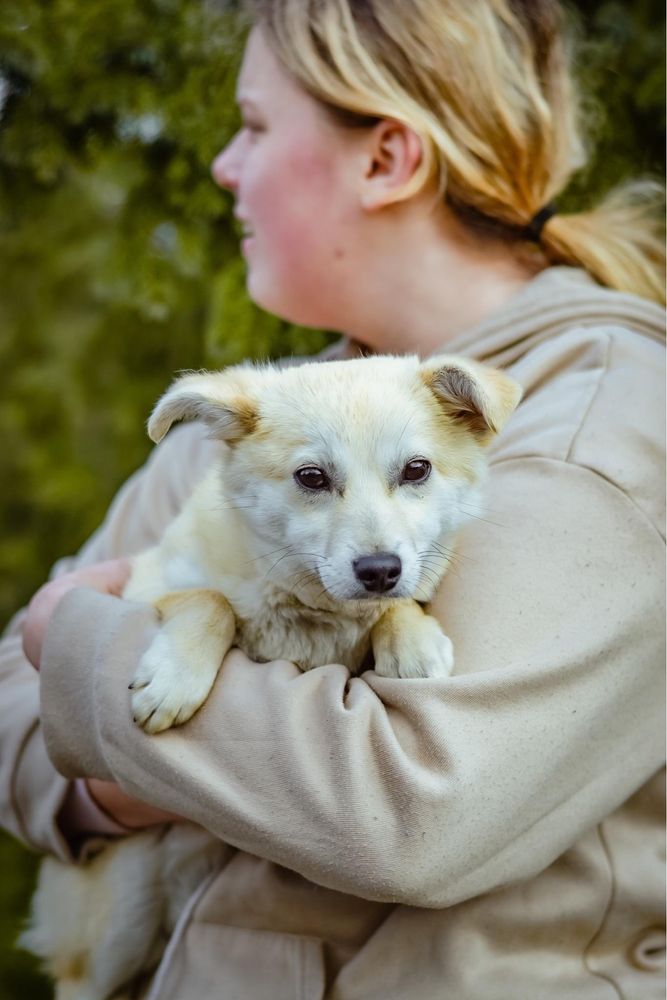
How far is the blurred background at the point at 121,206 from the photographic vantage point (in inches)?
110

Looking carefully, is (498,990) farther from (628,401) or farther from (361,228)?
(361,228)

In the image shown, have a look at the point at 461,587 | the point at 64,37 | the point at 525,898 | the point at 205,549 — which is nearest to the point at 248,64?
the point at 64,37

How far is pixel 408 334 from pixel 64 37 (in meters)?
1.24

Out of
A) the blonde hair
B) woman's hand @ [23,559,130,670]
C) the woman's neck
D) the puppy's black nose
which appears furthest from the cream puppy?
the blonde hair

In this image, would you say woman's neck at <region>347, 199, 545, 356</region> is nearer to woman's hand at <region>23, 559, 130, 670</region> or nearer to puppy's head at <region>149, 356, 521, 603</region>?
puppy's head at <region>149, 356, 521, 603</region>

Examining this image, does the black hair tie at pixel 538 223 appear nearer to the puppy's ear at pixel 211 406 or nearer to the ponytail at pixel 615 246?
the ponytail at pixel 615 246

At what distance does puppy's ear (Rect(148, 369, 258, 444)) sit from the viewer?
1.76 metres

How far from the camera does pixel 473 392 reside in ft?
5.75

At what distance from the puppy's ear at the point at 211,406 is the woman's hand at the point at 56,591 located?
356mm

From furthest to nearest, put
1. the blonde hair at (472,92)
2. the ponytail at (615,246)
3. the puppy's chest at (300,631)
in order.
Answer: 1. the ponytail at (615,246)
2. the blonde hair at (472,92)
3. the puppy's chest at (300,631)

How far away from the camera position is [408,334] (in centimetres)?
236

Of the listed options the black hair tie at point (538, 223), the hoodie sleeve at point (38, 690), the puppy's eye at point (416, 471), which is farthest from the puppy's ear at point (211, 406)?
the black hair tie at point (538, 223)

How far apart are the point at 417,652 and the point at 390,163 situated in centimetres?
112

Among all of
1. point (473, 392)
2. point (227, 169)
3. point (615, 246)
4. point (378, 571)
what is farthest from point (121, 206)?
point (378, 571)
